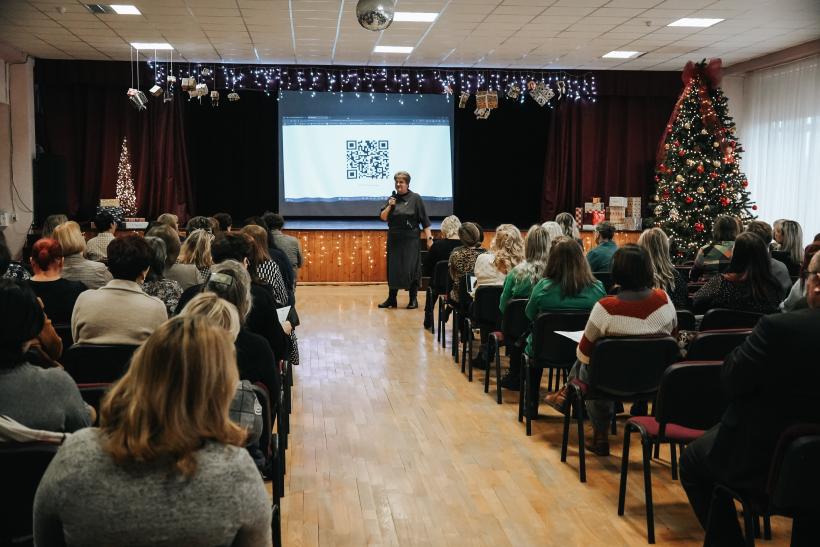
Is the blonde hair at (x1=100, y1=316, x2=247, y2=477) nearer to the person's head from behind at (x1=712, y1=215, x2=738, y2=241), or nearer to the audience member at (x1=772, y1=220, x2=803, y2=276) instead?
the person's head from behind at (x1=712, y1=215, x2=738, y2=241)

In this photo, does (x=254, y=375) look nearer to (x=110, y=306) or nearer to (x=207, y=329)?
(x=110, y=306)

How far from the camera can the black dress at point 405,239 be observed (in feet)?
35.3

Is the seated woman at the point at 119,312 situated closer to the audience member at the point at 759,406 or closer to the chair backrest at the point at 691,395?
the chair backrest at the point at 691,395

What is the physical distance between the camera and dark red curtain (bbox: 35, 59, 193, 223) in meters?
13.2

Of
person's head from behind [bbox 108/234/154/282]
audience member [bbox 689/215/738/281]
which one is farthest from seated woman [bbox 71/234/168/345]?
audience member [bbox 689/215/738/281]

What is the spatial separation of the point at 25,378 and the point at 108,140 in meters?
11.7

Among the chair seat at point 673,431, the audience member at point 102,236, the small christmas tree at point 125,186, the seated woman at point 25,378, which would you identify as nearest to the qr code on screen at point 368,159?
the small christmas tree at point 125,186

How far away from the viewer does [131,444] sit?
1.72 m

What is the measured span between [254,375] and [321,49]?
9.02 m

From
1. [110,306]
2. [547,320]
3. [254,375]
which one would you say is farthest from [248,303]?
[547,320]

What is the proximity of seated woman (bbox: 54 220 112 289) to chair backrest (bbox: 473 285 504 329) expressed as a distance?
2741 millimetres

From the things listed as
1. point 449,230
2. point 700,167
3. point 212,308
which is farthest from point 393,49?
point 212,308

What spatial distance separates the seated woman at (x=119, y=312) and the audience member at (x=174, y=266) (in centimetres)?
146

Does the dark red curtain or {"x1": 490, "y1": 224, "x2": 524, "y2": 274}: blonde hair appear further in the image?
the dark red curtain
